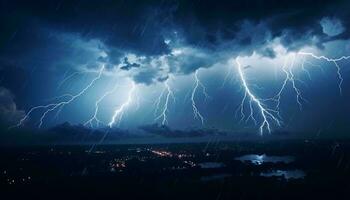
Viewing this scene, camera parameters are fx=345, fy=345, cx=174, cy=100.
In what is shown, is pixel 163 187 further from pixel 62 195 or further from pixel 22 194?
pixel 22 194

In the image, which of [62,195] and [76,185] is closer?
[62,195]

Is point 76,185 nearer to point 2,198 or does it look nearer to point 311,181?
point 2,198

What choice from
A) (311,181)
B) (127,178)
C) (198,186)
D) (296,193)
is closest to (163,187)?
(198,186)

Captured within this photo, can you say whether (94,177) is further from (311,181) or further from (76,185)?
(311,181)

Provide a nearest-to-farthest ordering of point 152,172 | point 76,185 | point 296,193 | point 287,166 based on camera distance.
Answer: point 296,193, point 76,185, point 152,172, point 287,166

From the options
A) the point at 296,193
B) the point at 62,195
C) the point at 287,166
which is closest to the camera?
the point at 296,193

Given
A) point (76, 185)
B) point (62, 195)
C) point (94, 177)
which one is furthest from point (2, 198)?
point (94, 177)

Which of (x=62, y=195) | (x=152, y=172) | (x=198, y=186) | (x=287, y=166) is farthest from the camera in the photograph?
(x=287, y=166)

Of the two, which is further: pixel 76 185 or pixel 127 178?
pixel 127 178

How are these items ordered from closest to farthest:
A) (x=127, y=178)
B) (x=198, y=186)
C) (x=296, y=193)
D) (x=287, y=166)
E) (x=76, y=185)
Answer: (x=296, y=193) < (x=198, y=186) < (x=76, y=185) < (x=127, y=178) < (x=287, y=166)
